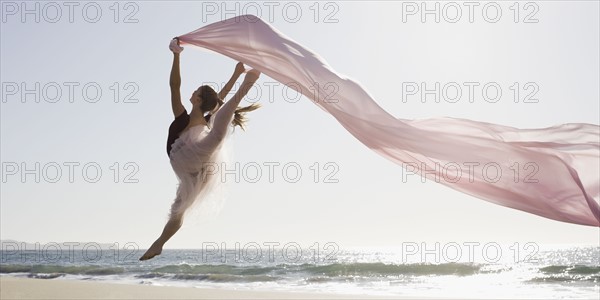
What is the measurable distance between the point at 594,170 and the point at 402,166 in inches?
48.3

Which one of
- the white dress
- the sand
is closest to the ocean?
the sand

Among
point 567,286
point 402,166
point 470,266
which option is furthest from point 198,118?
point 470,266

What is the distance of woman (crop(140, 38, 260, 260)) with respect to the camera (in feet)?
15.8

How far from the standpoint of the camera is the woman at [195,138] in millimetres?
4805

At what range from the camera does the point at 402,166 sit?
185 inches

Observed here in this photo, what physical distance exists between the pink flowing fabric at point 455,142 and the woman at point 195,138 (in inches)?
10.0

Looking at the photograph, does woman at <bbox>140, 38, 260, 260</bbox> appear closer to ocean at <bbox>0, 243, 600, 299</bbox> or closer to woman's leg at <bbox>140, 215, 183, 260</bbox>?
woman's leg at <bbox>140, 215, 183, 260</bbox>

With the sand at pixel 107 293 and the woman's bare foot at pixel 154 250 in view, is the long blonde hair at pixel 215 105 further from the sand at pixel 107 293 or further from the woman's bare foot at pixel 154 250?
the sand at pixel 107 293

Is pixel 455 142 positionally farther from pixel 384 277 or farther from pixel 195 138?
pixel 384 277

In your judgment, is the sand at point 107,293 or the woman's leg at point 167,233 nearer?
the woman's leg at point 167,233

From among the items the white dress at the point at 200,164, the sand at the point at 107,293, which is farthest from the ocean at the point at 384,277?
the white dress at the point at 200,164

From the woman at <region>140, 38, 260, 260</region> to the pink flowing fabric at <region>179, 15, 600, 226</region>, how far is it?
253 millimetres

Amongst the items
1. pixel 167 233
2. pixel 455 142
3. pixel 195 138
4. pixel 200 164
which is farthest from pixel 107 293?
pixel 455 142

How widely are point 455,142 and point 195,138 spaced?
6.02 ft
